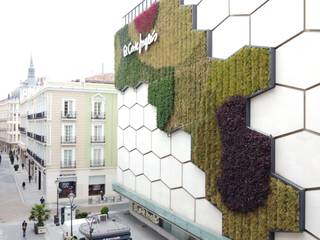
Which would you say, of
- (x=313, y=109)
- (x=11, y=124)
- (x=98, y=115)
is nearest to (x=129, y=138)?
(x=98, y=115)

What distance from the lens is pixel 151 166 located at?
24.2 metres

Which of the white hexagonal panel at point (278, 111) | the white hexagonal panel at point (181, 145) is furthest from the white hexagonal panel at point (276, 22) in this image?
the white hexagonal panel at point (181, 145)

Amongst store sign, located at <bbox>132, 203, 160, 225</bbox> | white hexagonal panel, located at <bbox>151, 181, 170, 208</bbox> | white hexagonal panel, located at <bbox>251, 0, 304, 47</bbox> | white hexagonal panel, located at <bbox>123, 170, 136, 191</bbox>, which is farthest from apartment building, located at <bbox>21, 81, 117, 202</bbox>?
white hexagonal panel, located at <bbox>251, 0, 304, 47</bbox>

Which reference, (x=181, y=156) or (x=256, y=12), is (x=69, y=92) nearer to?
(x=181, y=156)

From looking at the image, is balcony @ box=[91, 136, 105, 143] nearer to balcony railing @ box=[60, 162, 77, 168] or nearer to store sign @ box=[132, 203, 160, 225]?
balcony railing @ box=[60, 162, 77, 168]

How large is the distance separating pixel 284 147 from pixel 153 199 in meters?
11.7

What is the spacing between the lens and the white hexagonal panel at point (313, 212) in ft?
42.9

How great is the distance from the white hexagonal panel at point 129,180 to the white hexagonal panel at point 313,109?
16.0 m

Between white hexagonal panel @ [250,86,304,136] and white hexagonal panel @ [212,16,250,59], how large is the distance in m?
2.53

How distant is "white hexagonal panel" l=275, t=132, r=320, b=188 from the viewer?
43.2ft

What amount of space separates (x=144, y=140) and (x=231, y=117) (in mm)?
9654

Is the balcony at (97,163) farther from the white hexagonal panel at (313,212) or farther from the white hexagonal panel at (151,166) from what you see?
the white hexagonal panel at (313,212)

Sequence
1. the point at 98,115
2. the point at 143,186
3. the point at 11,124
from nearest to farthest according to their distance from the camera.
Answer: the point at 143,186, the point at 98,115, the point at 11,124

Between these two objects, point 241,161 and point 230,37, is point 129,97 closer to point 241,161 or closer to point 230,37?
point 230,37
